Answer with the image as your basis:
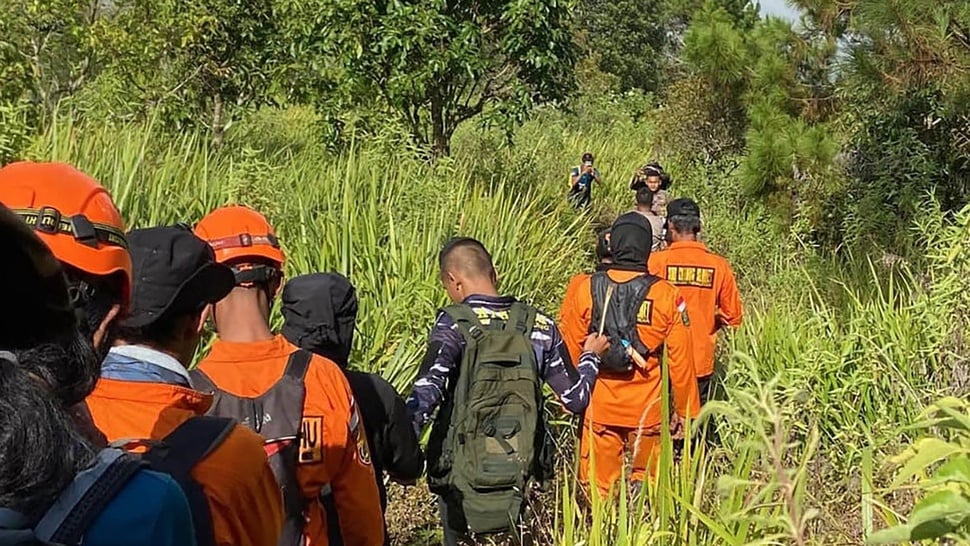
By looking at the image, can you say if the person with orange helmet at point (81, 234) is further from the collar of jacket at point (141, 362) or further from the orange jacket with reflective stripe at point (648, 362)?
the orange jacket with reflective stripe at point (648, 362)

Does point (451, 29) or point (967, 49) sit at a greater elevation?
point (451, 29)

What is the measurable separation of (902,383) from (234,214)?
8.71 ft

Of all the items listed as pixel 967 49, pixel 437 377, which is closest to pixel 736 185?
pixel 967 49

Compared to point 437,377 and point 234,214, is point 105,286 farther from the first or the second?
point 437,377

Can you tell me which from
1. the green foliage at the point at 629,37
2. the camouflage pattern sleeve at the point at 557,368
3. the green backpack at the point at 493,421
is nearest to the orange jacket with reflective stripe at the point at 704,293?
the camouflage pattern sleeve at the point at 557,368

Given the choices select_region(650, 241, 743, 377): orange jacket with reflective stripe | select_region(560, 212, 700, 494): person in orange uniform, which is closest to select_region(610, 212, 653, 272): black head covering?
select_region(560, 212, 700, 494): person in orange uniform

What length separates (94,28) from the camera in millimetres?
9258

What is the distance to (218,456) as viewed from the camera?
1417 millimetres

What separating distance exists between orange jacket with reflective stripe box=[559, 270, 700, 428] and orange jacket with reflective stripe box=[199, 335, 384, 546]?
93.1 inches

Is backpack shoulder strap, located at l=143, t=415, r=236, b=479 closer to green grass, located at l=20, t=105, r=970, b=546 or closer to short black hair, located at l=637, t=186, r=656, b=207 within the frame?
green grass, located at l=20, t=105, r=970, b=546

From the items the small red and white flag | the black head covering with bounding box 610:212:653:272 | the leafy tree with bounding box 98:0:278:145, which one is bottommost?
the small red and white flag

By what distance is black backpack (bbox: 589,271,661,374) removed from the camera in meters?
4.77

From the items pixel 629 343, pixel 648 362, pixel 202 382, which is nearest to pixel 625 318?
pixel 629 343

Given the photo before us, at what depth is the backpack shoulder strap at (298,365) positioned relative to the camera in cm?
244
